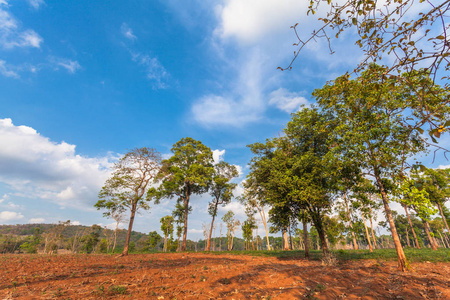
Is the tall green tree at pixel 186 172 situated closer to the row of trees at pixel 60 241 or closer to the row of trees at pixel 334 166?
the row of trees at pixel 334 166

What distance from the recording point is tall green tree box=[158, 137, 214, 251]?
954 inches

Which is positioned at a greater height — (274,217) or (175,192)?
(175,192)

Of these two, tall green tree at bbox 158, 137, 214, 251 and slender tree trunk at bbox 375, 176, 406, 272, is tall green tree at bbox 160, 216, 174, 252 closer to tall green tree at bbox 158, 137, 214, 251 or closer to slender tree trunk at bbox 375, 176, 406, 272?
tall green tree at bbox 158, 137, 214, 251

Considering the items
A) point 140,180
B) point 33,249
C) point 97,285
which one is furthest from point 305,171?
point 33,249

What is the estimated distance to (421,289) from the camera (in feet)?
22.8

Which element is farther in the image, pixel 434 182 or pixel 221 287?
pixel 221 287

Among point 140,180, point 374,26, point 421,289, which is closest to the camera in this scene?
point 374,26

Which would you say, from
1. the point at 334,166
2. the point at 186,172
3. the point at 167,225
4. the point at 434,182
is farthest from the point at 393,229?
the point at 167,225

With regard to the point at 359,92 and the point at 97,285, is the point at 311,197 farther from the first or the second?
the point at 97,285

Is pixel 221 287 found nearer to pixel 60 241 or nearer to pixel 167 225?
pixel 167 225

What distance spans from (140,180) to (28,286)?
41.1ft

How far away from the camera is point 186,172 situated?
2497cm

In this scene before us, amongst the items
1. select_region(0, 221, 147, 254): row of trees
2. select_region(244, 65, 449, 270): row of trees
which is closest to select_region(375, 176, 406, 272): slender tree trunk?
select_region(244, 65, 449, 270): row of trees

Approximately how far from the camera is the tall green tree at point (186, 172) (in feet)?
79.5
